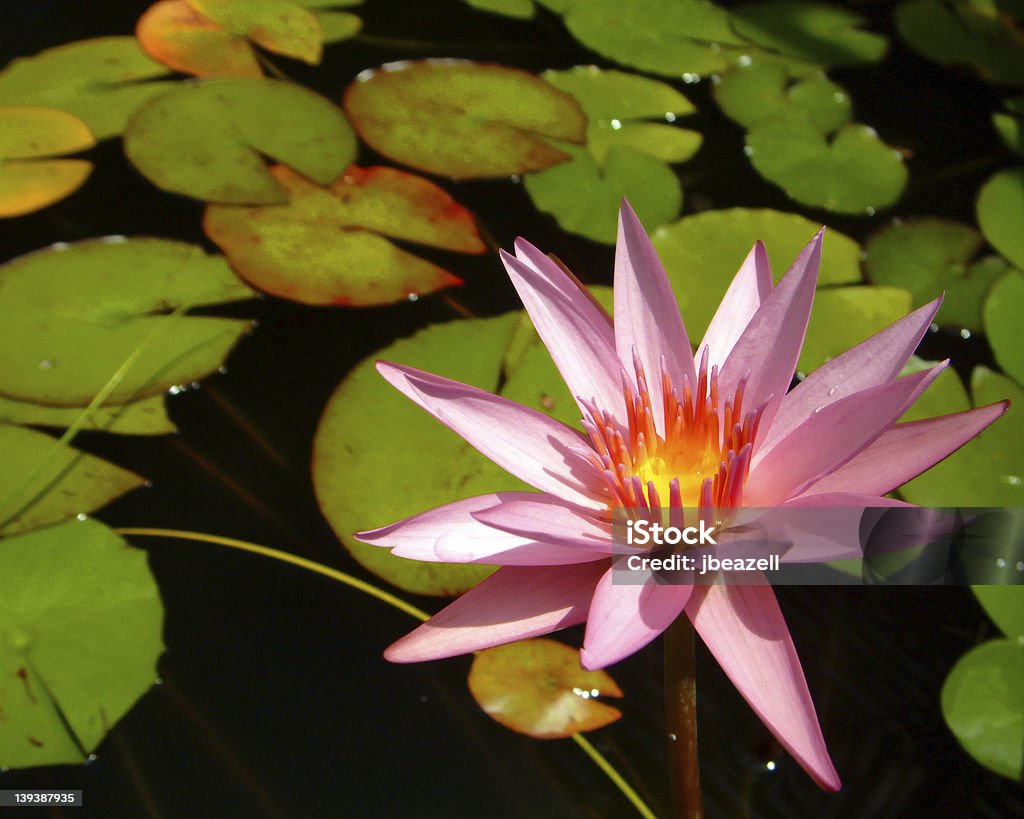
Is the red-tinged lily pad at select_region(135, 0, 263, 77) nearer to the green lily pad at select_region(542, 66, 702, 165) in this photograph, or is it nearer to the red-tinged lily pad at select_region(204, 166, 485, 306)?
the red-tinged lily pad at select_region(204, 166, 485, 306)

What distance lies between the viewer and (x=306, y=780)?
1028mm

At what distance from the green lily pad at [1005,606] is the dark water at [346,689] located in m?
0.03

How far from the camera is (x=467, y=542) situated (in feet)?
2.67

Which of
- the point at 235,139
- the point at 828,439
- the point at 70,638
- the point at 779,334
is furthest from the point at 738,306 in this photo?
the point at 235,139

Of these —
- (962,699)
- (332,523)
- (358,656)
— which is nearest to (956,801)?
(962,699)

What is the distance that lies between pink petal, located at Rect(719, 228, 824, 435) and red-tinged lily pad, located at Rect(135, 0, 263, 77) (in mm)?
1360

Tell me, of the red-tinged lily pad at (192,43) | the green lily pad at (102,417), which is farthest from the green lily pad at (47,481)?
the red-tinged lily pad at (192,43)

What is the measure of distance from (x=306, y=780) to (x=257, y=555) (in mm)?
313

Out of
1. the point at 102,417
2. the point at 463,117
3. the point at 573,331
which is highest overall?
the point at 573,331

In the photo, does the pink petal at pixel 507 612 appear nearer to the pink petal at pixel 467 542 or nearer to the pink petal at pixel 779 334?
the pink petal at pixel 467 542

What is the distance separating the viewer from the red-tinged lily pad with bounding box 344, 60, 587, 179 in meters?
1.69

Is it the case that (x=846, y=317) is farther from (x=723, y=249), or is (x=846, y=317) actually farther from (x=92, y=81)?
(x=92, y=81)

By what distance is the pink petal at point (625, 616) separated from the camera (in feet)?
2.35

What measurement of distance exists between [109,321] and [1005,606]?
1.33 meters
